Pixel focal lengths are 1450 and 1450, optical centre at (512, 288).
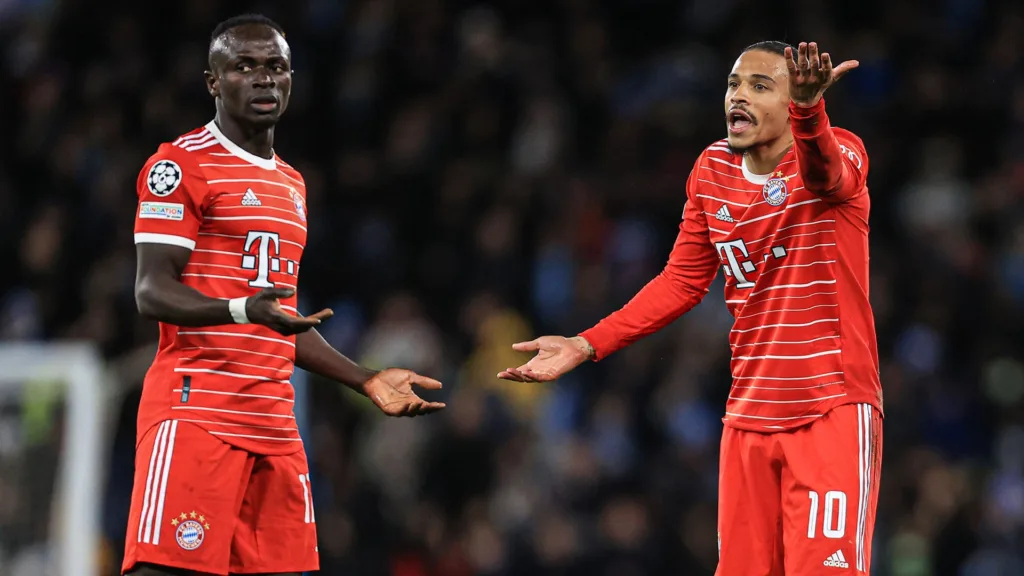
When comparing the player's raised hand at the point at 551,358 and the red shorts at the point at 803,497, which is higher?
the player's raised hand at the point at 551,358

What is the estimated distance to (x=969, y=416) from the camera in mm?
11219

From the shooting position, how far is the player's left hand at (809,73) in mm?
4805

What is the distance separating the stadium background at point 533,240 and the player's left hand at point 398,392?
15.4ft

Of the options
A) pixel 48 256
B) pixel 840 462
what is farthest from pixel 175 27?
pixel 840 462

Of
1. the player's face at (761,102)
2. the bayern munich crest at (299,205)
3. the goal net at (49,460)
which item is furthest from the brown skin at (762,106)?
the goal net at (49,460)

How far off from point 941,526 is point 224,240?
22.4 ft

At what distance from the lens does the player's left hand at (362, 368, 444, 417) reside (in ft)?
17.9

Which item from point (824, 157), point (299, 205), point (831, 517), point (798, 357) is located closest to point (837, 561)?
point (831, 517)

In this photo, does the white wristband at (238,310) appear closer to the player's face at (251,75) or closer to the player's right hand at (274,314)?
the player's right hand at (274,314)


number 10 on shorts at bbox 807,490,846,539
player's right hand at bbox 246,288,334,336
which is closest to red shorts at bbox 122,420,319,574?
player's right hand at bbox 246,288,334,336

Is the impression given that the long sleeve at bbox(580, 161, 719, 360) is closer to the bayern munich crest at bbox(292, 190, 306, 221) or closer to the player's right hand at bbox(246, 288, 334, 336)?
the bayern munich crest at bbox(292, 190, 306, 221)

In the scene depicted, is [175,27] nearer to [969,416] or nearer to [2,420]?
[2,420]

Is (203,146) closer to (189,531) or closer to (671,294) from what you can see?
(189,531)

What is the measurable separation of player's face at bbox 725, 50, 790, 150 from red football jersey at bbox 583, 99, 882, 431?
13cm
